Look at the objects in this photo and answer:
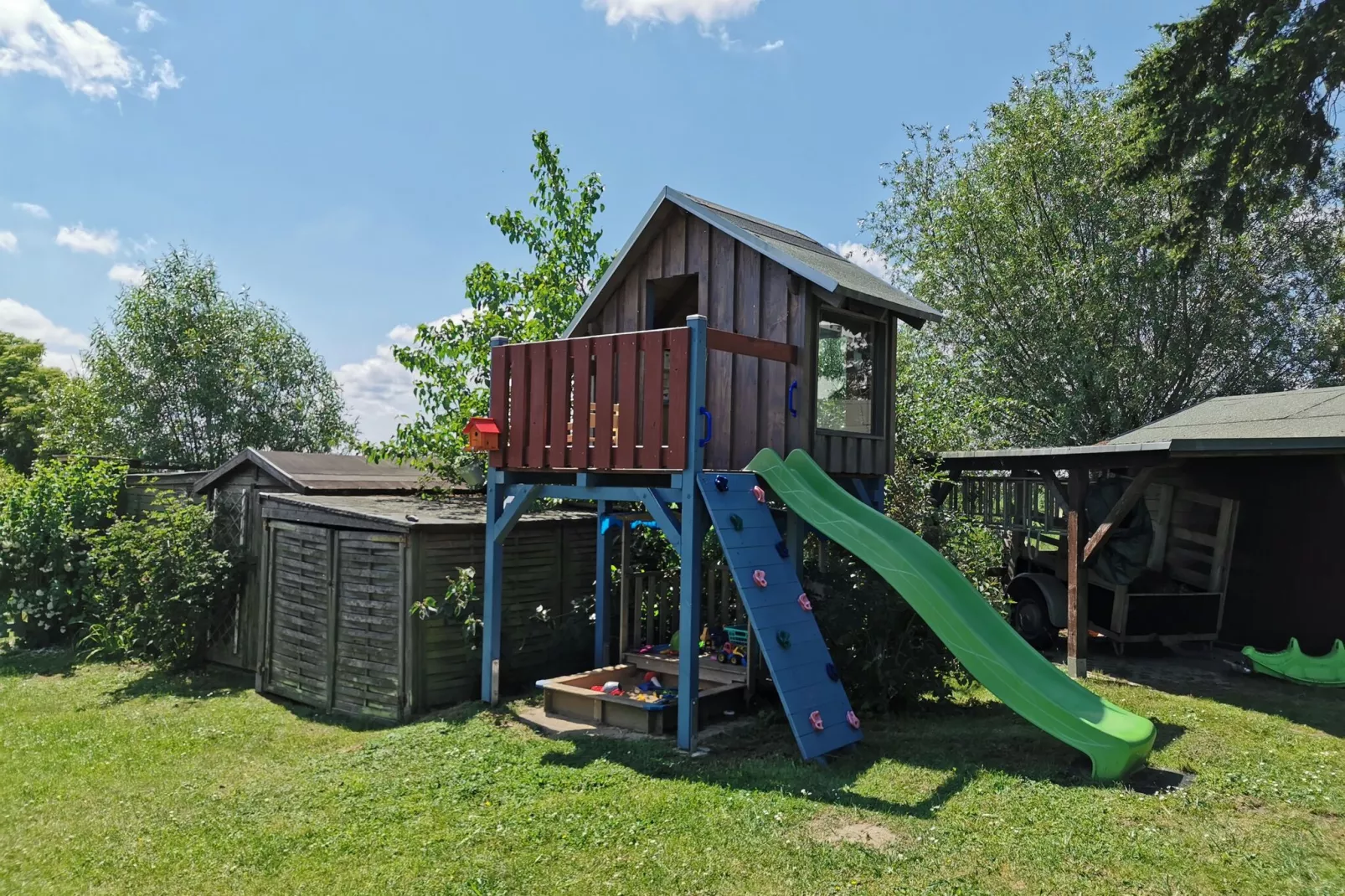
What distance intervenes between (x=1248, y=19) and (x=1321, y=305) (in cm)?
975

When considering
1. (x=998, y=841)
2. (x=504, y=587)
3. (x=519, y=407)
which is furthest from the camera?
(x=504, y=587)

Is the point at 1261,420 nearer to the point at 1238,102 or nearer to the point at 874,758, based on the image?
the point at 1238,102

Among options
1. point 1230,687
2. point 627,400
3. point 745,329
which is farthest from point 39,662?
point 1230,687

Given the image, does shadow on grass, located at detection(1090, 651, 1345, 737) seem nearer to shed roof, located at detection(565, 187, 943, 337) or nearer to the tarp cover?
the tarp cover

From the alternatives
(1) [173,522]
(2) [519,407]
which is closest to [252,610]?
(1) [173,522]

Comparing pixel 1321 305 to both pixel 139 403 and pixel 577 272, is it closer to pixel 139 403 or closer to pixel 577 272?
pixel 577 272

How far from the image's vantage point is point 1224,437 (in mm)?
8516

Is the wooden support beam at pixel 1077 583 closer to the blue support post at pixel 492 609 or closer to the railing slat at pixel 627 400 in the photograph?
the railing slat at pixel 627 400

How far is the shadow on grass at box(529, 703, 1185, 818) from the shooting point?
5594 millimetres

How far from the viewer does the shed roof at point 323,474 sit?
1080cm

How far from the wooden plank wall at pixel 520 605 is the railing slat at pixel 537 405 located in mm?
1280

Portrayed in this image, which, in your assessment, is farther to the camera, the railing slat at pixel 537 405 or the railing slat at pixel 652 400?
the railing slat at pixel 537 405

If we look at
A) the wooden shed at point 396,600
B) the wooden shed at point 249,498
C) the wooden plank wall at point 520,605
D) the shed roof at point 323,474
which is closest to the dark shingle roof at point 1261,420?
the wooden plank wall at point 520,605

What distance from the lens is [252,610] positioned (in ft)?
35.8
